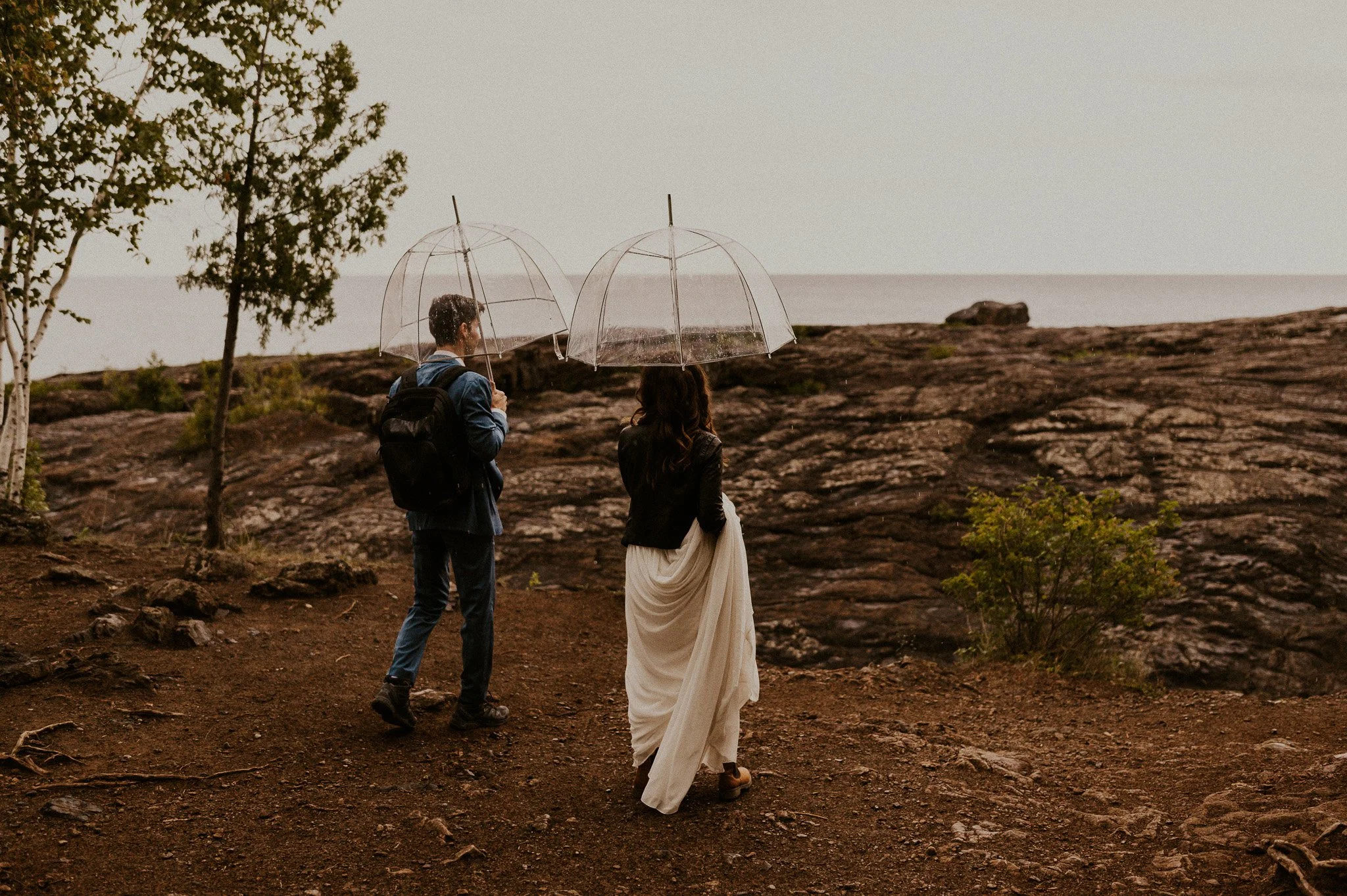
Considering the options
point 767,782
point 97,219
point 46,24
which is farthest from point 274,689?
point 46,24

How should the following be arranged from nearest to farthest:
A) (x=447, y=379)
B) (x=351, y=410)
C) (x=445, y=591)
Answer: (x=447, y=379) < (x=445, y=591) < (x=351, y=410)

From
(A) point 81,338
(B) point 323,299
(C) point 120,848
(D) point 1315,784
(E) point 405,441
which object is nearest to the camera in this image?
(C) point 120,848

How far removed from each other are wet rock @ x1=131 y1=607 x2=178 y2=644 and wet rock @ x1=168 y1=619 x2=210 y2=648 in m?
0.04

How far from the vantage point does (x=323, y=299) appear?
12.0m

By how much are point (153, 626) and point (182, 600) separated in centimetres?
57

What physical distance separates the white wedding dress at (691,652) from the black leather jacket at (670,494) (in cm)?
7

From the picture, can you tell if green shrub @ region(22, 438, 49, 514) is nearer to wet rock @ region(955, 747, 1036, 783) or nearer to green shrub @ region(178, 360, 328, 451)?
green shrub @ region(178, 360, 328, 451)

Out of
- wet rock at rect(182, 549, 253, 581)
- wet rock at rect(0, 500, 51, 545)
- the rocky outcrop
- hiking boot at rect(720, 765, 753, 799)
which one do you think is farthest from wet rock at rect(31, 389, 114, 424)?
hiking boot at rect(720, 765, 753, 799)

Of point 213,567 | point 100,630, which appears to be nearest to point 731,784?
point 100,630

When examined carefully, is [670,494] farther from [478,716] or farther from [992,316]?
[992,316]

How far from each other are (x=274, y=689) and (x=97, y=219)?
17.3ft

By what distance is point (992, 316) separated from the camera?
101ft

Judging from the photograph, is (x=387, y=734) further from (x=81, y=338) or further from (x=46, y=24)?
(x=81, y=338)

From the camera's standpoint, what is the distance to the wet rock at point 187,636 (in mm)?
7941
